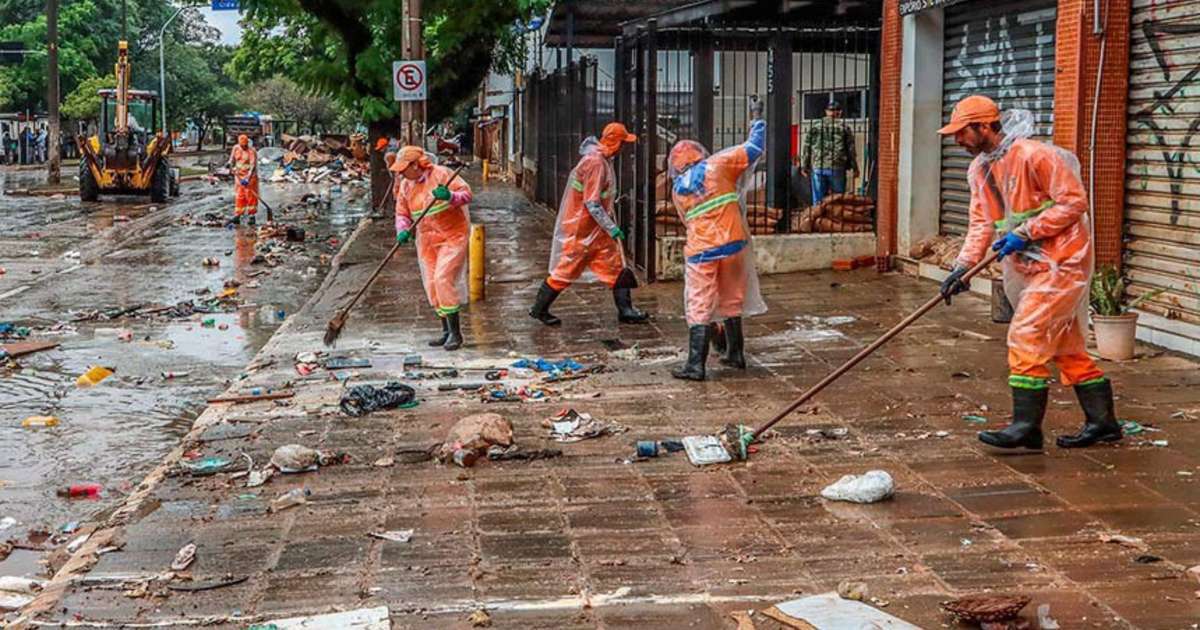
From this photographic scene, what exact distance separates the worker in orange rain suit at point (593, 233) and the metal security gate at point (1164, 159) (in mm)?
3939

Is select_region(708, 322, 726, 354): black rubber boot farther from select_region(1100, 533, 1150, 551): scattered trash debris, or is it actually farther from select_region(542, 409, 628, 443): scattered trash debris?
select_region(1100, 533, 1150, 551): scattered trash debris

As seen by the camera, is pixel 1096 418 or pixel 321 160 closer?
pixel 1096 418

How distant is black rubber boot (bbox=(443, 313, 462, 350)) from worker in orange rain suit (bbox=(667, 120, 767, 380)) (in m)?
2.13

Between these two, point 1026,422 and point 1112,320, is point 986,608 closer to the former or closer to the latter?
point 1026,422

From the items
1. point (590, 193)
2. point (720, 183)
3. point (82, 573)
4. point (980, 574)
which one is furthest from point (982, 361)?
point (82, 573)

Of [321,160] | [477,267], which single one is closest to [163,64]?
[321,160]

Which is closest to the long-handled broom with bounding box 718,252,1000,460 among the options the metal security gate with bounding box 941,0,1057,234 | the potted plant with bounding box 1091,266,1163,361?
the potted plant with bounding box 1091,266,1163,361

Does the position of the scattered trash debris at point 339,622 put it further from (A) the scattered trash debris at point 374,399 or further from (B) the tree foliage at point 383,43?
(B) the tree foliage at point 383,43

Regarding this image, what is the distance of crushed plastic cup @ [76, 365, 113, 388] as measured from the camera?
10591 millimetres

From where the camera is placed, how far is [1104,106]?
34.6 feet

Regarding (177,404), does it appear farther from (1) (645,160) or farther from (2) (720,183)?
(1) (645,160)

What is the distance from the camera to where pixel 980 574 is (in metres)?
5.32

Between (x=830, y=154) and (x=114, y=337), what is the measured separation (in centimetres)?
835

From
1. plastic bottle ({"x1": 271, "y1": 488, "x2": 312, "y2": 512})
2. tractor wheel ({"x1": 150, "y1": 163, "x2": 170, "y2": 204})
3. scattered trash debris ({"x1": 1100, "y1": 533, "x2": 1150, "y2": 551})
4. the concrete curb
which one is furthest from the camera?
tractor wheel ({"x1": 150, "y1": 163, "x2": 170, "y2": 204})
